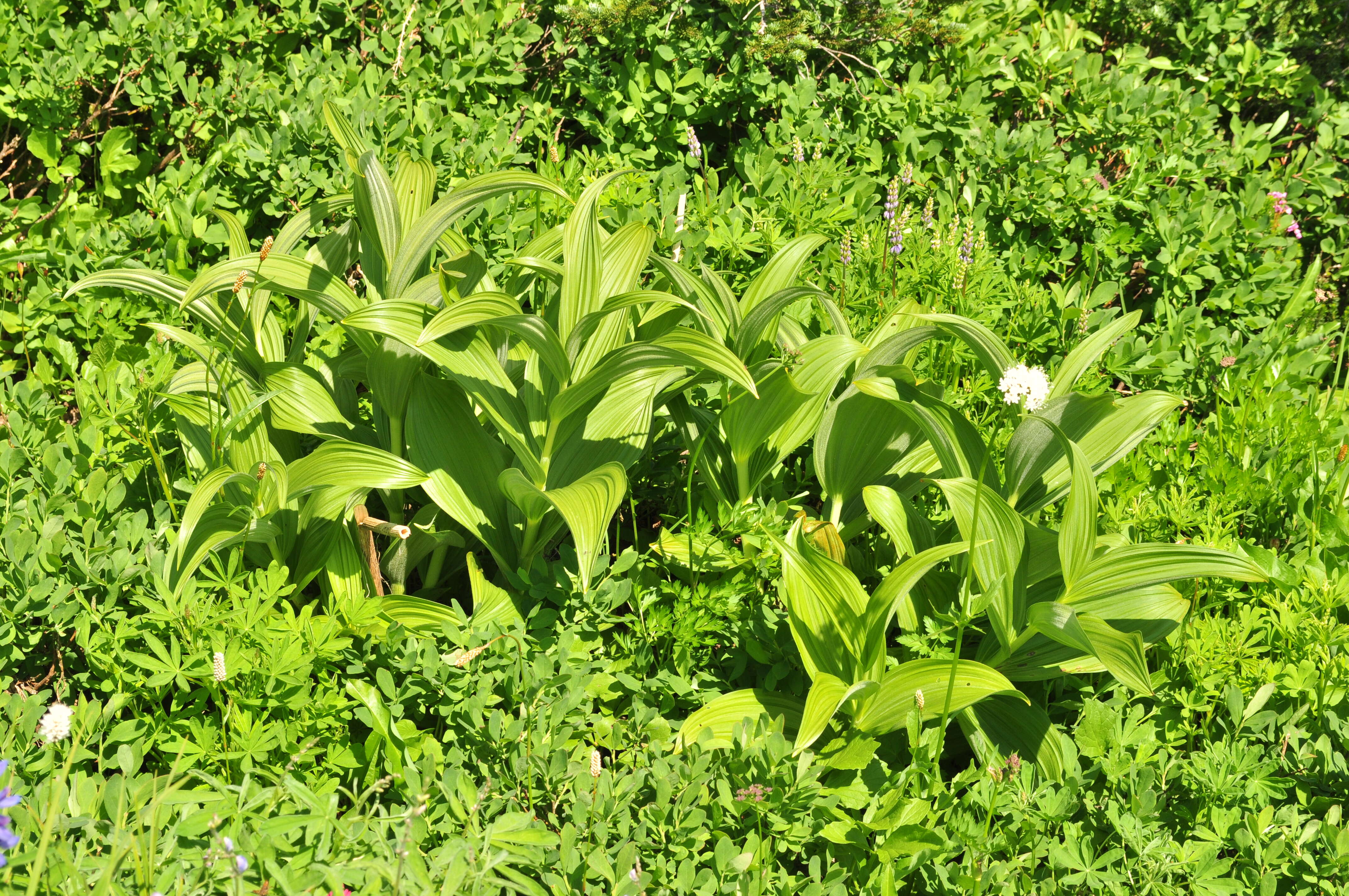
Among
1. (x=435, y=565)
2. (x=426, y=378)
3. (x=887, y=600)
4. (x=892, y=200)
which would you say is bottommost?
(x=435, y=565)

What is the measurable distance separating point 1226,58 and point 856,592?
376cm

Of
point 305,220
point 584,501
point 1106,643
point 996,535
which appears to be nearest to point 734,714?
point 584,501

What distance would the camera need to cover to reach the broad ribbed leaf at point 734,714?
242 cm

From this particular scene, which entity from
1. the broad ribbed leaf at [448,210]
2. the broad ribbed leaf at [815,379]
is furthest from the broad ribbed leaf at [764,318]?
the broad ribbed leaf at [448,210]

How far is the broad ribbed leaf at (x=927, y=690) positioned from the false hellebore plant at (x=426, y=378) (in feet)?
2.31

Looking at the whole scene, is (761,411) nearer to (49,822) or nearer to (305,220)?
(305,220)

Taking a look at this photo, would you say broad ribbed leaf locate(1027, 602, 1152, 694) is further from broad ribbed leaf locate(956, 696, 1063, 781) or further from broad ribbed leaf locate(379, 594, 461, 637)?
broad ribbed leaf locate(379, 594, 461, 637)

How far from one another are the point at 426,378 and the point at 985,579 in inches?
57.0

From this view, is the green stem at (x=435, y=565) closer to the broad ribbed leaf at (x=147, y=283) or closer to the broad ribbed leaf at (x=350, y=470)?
the broad ribbed leaf at (x=350, y=470)

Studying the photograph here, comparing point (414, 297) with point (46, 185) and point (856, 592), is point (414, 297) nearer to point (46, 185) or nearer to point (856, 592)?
point (856, 592)

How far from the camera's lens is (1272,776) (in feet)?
7.66

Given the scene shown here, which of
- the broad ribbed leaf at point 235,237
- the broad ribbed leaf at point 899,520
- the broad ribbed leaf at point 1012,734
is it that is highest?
the broad ribbed leaf at point 235,237

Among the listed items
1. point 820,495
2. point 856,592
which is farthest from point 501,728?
point 820,495

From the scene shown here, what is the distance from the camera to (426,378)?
269cm
